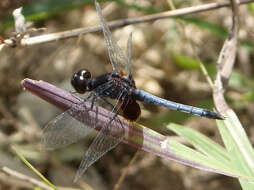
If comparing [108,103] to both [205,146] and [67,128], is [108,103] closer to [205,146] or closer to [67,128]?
[67,128]

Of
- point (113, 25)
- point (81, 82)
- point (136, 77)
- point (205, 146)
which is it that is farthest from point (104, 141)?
point (136, 77)

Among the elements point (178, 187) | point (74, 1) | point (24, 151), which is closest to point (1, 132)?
point (24, 151)

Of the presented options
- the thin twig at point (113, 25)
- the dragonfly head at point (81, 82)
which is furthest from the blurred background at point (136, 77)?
the dragonfly head at point (81, 82)

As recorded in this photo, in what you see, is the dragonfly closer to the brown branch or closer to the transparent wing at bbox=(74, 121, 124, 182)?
the transparent wing at bbox=(74, 121, 124, 182)

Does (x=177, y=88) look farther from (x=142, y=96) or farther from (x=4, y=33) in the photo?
(x=4, y=33)

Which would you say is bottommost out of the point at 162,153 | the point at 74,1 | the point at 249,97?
the point at 249,97

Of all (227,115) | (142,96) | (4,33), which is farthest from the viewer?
(4,33)

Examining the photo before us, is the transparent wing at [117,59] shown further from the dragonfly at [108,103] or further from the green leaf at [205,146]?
the green leaf at [205,146]
